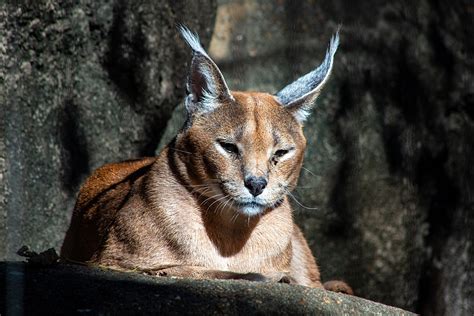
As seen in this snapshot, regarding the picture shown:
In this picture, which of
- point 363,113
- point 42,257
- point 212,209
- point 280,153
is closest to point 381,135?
point 363,113

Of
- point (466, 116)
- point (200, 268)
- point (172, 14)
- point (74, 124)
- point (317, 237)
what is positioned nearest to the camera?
point (200, 268)

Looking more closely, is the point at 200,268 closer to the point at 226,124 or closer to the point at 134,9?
the point at 226,124

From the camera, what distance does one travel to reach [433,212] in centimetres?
1052

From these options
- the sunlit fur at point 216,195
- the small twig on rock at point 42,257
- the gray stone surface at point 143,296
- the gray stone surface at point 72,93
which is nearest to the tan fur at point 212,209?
the sunlit fur at point 216,195

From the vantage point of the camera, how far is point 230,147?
6414 millimetres

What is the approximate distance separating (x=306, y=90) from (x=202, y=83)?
780 mm

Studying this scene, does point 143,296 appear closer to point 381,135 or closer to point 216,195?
point 216,195

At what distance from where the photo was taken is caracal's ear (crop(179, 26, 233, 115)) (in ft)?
21.4

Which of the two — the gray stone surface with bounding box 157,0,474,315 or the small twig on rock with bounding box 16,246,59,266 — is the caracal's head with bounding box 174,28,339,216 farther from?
the gray stone surface with bounding box 157,0,474,315

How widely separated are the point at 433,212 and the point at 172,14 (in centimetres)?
364

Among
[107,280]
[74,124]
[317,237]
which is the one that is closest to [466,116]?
[317,237]

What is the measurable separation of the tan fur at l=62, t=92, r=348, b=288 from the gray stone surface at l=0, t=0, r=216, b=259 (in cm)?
117

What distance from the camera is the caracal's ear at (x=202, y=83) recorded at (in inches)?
256

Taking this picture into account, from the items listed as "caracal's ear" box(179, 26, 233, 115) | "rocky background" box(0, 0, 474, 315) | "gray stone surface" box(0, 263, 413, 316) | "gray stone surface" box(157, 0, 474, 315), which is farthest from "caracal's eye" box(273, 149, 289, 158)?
"gray stone surface" box(157, 0, 474, 315)
